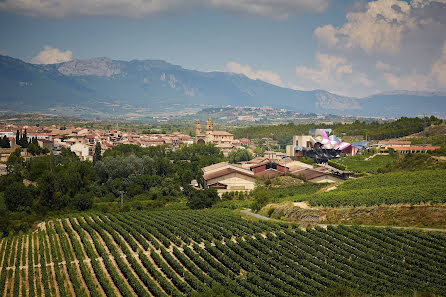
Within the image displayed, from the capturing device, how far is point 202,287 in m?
26.0

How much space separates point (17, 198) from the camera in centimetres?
5200

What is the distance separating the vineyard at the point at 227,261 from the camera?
25.1 metres

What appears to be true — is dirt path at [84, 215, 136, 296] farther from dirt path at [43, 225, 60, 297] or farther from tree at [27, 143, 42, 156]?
tree at [27, 143, 42, 156]

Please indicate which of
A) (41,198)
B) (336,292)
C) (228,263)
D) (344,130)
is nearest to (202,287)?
(228,263)

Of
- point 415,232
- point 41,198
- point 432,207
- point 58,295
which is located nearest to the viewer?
point 58,295

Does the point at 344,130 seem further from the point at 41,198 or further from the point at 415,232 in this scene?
the point at 415,232

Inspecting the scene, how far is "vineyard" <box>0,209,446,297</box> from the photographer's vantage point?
988 inches

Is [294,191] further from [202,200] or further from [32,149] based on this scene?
[32,149]

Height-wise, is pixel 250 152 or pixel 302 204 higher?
pixel 302 204

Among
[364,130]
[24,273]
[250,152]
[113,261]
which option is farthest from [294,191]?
[364,130]

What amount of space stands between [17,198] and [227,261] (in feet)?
100

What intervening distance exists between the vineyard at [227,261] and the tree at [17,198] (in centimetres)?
1384

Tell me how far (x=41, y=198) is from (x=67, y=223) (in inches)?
455

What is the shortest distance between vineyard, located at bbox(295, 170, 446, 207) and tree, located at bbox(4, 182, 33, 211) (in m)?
25.8
